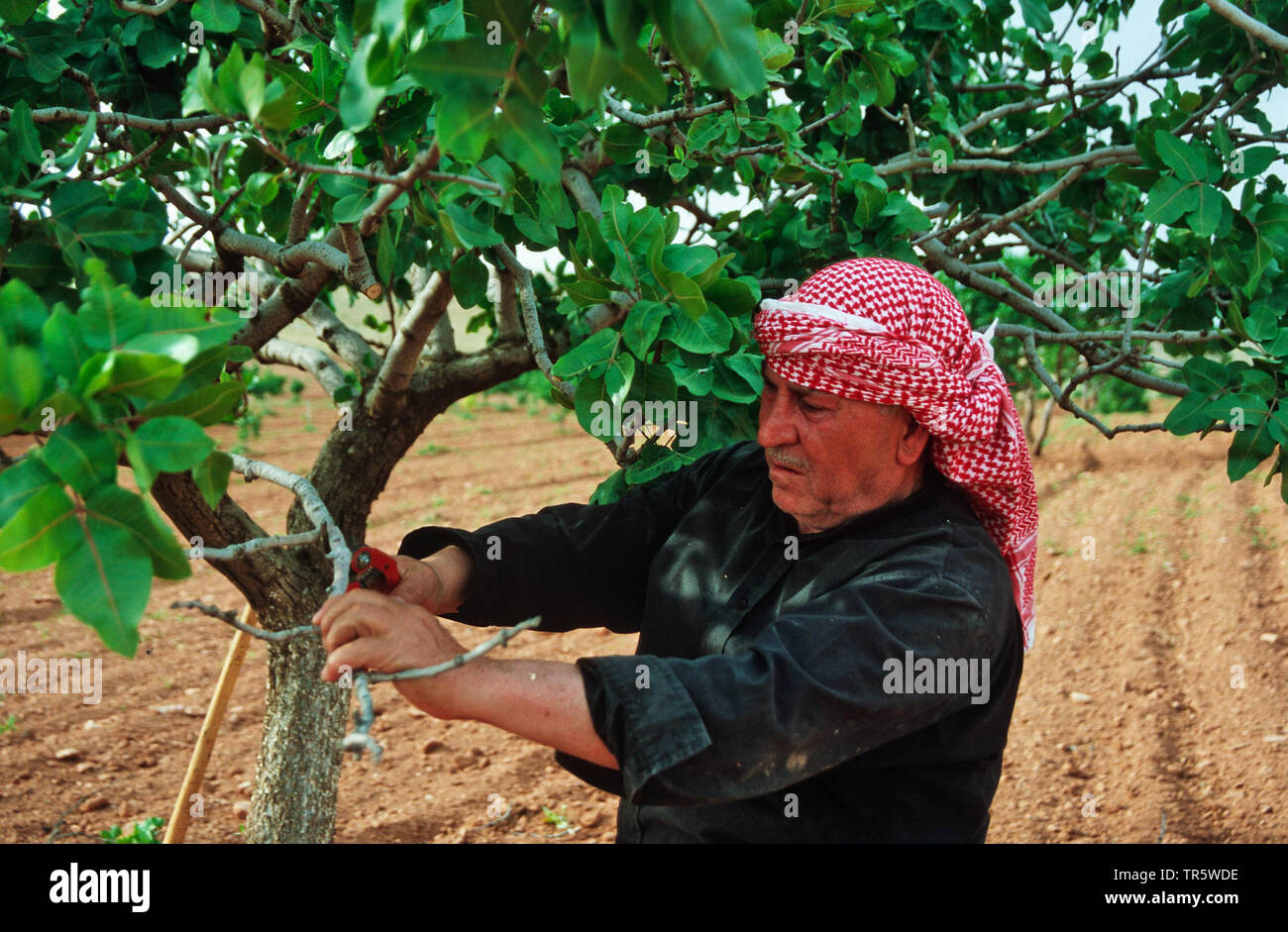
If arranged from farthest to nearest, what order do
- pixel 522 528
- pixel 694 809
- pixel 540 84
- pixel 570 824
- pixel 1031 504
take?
1. pixel 570 824
2. pixel 522 528
3. pixel 1031 504
4. pixel 694 809
5. pixel 540 84

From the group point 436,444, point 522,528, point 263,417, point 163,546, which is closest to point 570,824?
point 522,528

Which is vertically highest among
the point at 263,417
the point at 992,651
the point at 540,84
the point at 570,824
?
the point at 263,417

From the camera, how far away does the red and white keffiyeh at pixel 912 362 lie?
1.97 meters

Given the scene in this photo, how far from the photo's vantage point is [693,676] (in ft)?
5.32

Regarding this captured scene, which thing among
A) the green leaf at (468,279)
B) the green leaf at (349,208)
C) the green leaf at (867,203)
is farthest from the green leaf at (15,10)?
the green leaf at (867,203)

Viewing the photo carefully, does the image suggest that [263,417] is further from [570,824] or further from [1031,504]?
[1031,504]

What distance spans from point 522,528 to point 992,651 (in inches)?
40.5

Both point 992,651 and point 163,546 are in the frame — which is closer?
point 163,546

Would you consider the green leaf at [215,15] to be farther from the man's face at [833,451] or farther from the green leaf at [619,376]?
the man's face at [833,451]
